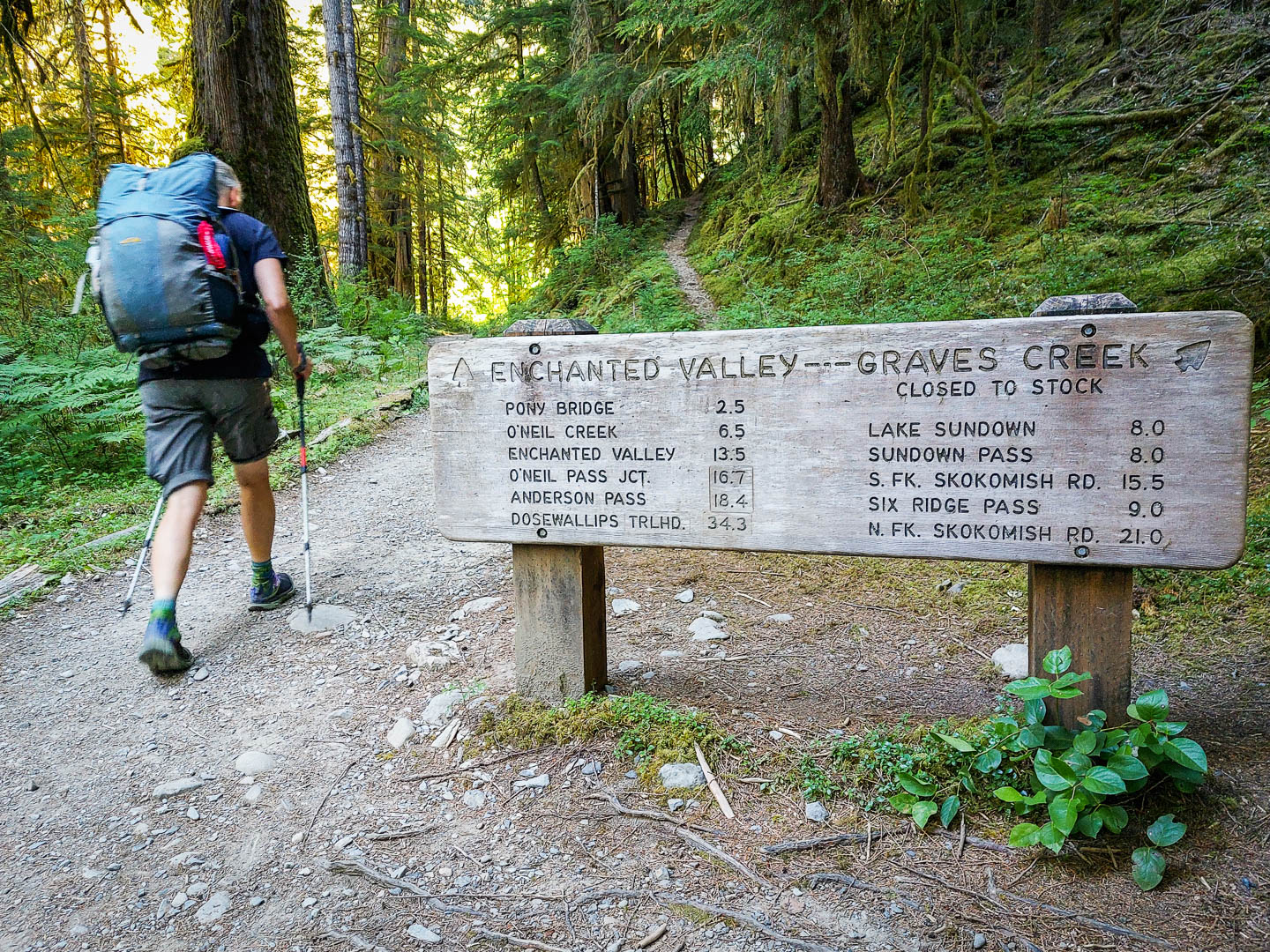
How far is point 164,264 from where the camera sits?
10.2 ft

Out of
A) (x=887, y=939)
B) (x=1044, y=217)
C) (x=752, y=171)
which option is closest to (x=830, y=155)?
(x=1044, y=217)

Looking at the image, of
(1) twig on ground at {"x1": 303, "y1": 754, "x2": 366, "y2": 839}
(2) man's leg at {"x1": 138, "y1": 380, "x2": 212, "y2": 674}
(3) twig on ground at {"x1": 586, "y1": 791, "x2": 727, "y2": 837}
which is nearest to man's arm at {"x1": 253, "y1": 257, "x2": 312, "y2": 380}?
(2) man's leg at {"x1": 138, "y1": 380, "x2": 212, "y2": 674}

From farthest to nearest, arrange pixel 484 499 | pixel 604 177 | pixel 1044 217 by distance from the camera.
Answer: pixel 604 177 → pixel 1044 217 → pixel 484 499

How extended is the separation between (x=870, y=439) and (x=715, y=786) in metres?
1.28

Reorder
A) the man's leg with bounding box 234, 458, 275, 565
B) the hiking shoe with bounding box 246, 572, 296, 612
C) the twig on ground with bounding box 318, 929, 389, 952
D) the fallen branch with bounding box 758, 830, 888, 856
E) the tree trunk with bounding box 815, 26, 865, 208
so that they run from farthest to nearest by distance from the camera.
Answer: the tree trunk with bounding box 815, 26, 865, 208, the hiking shoe with bounding box 246, 572, 296, 612, the man's leg with bounding box 234, 458, 275, 565, the fallen branch with bounding box 758, 830, 888, 856, the twig on ground with bounding box 318, 929, 389, 952

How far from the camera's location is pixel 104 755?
Result: 9.53ft

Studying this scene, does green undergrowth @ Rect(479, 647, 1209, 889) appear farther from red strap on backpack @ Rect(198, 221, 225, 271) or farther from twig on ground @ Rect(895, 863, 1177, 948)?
red strap on backpack @ Rect(198, 221, 225, 271)

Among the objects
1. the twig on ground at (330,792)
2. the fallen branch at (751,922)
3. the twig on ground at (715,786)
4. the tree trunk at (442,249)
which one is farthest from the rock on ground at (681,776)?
the tree trunk at (442,249)

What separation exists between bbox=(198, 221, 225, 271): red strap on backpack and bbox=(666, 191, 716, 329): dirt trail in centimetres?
636

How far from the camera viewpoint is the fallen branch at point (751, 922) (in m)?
1.92

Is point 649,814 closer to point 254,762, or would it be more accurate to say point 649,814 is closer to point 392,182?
point 254,762

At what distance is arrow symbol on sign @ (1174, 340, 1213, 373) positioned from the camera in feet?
6.96

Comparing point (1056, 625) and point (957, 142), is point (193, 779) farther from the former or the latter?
point (957, 142)

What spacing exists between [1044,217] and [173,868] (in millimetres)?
8652
